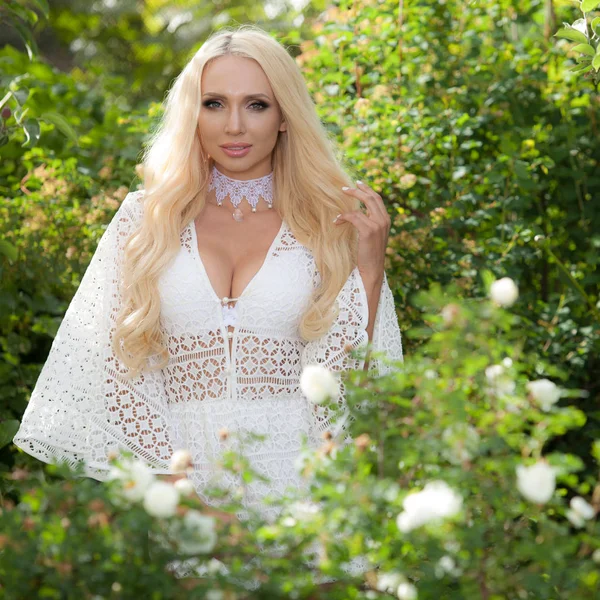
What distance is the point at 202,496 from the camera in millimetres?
2553

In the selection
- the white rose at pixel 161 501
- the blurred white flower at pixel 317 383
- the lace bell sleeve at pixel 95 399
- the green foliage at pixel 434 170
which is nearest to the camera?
the white rose at pixel 161 501

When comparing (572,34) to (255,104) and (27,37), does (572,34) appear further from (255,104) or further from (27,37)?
(27,37)

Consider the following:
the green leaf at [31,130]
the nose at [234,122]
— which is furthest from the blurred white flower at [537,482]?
the green leaf at [31,130]

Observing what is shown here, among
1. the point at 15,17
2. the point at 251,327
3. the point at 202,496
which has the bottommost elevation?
the point at 202,496

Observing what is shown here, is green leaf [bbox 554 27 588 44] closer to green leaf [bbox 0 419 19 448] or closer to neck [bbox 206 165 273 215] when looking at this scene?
neck [bbox 206 165 273 215]

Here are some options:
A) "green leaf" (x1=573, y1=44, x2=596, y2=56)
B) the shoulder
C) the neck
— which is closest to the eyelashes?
the neck

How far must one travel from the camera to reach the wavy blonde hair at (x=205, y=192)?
2664 millimetres

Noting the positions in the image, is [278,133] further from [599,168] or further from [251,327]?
[599,168]

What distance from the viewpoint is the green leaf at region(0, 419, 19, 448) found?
309 cm

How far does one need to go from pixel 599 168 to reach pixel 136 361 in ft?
7.00

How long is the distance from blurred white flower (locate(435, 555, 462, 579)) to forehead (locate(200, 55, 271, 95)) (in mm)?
1684

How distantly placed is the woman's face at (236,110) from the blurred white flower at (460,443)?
4.94 ft

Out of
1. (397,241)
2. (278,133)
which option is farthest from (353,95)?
(278,133)

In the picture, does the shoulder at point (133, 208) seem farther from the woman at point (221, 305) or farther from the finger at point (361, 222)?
the finger at point (361, 222)
